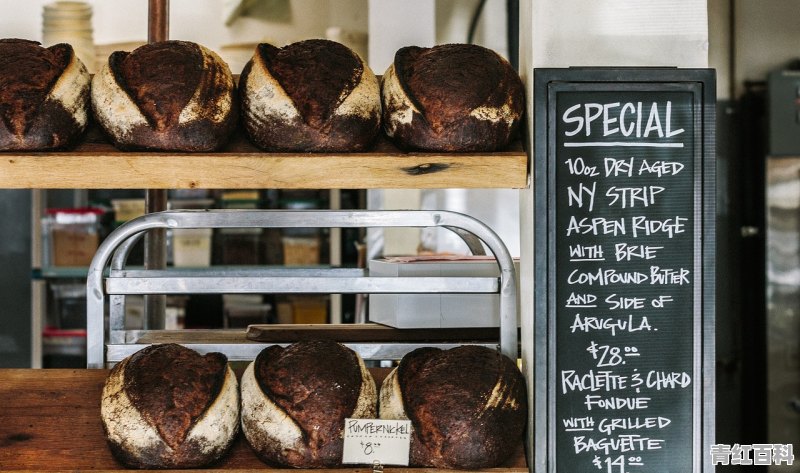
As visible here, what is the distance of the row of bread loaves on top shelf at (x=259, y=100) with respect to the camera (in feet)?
5.12

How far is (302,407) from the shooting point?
152 centimetres

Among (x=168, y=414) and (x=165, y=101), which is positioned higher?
(x=165, y=101)

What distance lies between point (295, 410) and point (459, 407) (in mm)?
295

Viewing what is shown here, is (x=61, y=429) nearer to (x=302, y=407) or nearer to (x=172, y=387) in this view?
(x=172, y=387)

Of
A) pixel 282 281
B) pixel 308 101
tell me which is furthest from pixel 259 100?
pixel 282 281

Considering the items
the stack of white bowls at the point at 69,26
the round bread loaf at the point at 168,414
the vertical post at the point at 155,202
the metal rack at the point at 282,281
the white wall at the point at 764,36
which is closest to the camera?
the round bread loaf at the point at 168,414

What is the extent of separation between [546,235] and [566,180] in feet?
0.37

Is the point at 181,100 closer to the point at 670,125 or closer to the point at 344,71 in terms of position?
the point at 344,71

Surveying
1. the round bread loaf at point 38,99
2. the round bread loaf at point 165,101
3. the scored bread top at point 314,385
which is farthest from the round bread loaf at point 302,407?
the round bread loaf at point 38,99

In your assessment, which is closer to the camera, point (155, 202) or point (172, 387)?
point (172, 387)

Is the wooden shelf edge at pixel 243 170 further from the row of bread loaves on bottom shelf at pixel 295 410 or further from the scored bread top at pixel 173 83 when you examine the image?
the row of bread loaves on bottom shelf at pixel 295 410

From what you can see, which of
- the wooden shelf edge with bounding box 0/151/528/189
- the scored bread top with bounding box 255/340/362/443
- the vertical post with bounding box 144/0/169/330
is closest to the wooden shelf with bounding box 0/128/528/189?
the wooden shelf edge with bounding box 0/151/528/189

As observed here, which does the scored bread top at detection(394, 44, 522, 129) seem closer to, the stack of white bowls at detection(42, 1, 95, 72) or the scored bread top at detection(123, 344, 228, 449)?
the scored bread top at detection(123, 344, 228, 449)

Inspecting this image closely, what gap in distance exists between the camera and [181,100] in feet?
5.09
